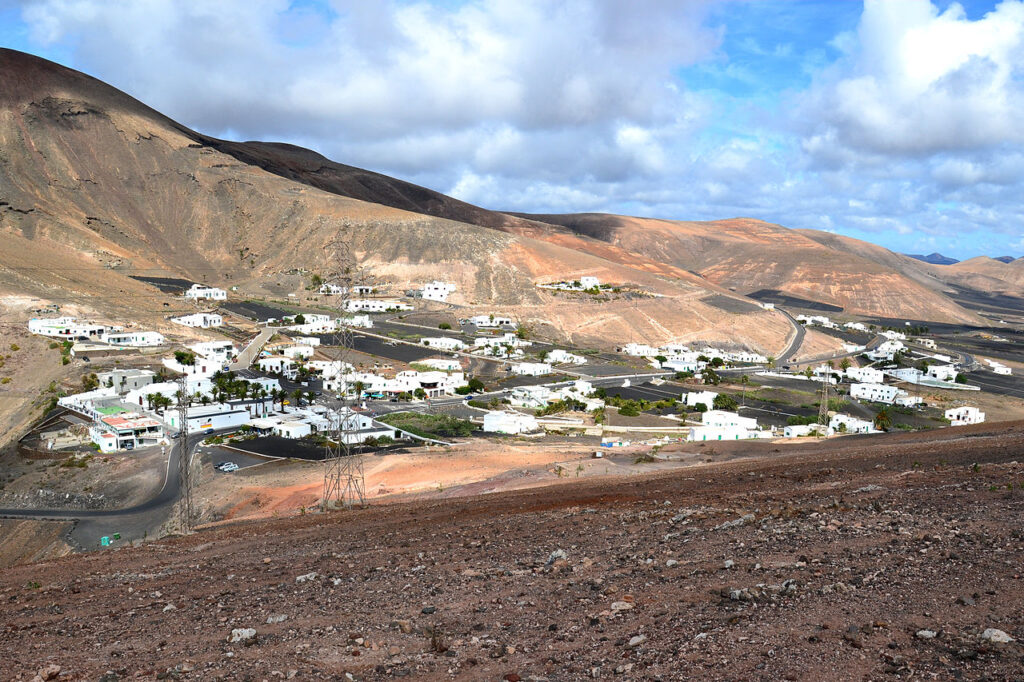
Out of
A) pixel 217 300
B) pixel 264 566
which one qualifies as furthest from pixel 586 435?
pixel 217 300

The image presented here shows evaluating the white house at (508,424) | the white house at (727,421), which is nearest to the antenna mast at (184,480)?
the white house at (508,424)

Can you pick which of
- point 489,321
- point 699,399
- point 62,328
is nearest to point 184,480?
point 699,399

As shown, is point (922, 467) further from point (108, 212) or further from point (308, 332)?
point (108, 212)

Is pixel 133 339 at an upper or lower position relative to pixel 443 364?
upper

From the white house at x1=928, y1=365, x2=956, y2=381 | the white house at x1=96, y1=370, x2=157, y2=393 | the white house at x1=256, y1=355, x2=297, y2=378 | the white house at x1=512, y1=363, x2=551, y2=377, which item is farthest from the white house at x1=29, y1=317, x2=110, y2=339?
the white house at x1=928, y1=365, x2=956, y2=381

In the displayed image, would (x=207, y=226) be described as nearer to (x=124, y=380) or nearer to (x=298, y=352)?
(x=298, y=352)
